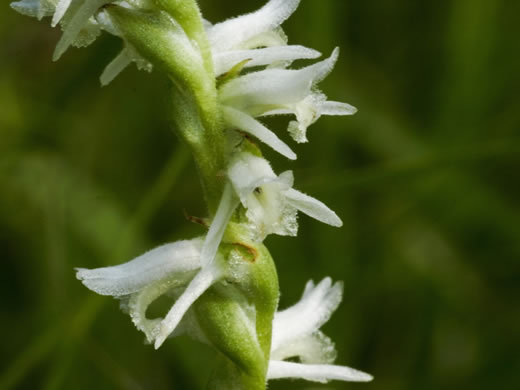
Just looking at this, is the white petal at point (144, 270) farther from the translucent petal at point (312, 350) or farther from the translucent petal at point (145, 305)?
the translucent petal at point (312, 350)

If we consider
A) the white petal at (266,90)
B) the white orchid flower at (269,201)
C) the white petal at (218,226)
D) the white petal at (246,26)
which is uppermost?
the white petal at (246,26)

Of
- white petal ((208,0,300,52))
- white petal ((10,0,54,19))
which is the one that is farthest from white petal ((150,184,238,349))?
white petal ((10,0,54,19))

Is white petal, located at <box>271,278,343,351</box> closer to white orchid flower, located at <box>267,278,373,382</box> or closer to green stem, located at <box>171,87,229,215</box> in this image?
white orchid flower, located at <box>267,278,373,382</box>

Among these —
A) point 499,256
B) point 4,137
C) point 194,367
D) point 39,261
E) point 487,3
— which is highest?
point 487,3

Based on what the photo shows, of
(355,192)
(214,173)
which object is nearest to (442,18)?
(355,192)

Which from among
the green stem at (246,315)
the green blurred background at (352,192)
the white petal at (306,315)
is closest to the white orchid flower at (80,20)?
the green stem at (246,315)

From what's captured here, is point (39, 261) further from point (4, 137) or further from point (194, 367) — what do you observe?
point (194, 367)
